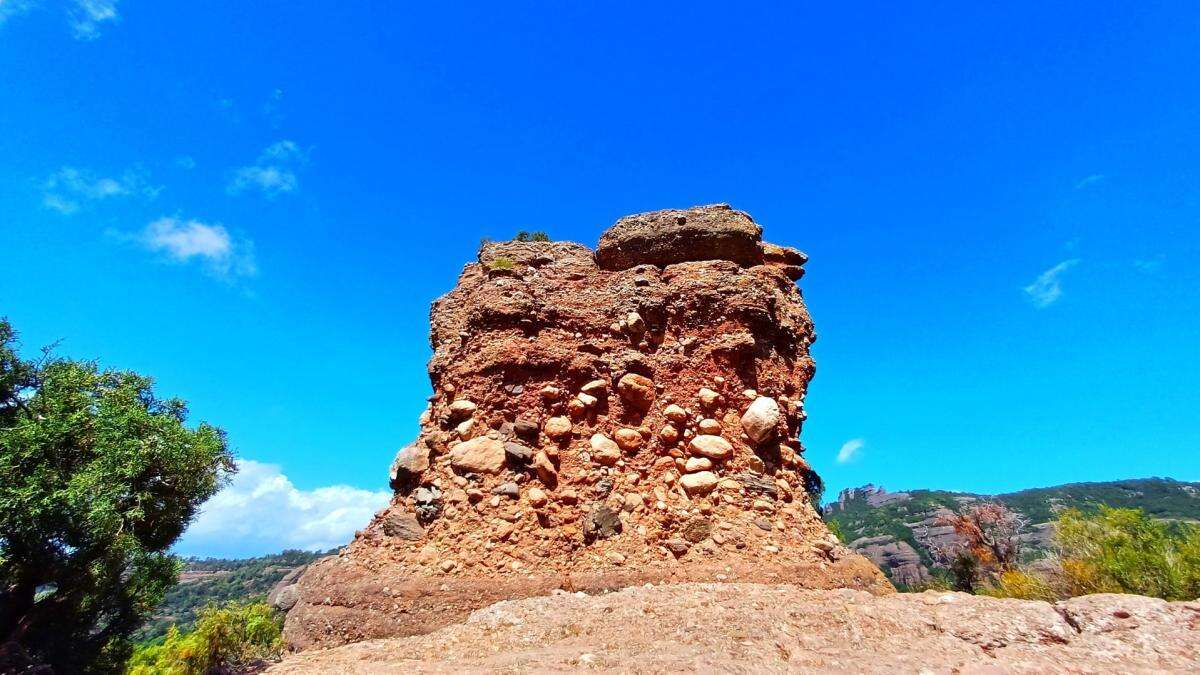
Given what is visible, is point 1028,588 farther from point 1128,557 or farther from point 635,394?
point 635,394

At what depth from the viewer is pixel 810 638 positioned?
5.26m

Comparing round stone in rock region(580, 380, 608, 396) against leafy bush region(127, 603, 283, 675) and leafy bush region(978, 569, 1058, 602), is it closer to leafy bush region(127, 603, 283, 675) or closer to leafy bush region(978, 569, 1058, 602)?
leafy bush region(978, 569, 1058, 602)

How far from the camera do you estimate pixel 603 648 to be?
5.37 m

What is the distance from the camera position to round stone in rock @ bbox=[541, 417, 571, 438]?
28.7 ft

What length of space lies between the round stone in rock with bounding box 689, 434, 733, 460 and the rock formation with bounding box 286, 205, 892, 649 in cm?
2

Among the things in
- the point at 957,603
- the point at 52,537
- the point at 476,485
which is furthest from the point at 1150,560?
the point at 52,537

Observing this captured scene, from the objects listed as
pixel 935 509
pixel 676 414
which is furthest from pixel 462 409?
pixel 935 509

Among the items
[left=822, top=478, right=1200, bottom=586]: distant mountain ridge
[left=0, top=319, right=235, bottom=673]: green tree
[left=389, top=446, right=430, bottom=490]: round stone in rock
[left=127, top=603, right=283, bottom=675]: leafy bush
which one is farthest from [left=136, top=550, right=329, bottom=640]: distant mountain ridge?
[left=822, top=478, right=1200, bottom=586]: distant mountain ridge

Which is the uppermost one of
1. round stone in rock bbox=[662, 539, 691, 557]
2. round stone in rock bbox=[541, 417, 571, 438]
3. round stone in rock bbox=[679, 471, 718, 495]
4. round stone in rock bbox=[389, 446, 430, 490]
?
round stone in rock bbox=[541, 417, 571, 438]

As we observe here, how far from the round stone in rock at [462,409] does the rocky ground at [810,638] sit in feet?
10.4

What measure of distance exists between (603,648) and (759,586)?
244 cm

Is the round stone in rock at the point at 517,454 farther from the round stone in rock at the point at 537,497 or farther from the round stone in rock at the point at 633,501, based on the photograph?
the round stone in rock at the point at 633,501

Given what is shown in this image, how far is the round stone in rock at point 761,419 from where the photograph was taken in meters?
8.95

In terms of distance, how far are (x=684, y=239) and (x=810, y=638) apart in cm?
711
